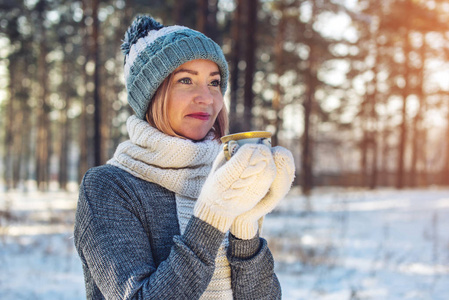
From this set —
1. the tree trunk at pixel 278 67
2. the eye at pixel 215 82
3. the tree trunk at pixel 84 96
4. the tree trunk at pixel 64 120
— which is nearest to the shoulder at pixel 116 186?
the eye at pixel 215 82

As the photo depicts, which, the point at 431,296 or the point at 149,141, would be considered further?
the point at 431,296

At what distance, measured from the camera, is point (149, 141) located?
70.4 inches

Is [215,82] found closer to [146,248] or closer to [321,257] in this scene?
[146,248]

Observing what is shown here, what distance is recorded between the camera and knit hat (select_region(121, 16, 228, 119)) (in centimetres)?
177

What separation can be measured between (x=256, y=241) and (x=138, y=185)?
530 millimetres

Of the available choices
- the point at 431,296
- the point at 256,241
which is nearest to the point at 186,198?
the point at 256,241

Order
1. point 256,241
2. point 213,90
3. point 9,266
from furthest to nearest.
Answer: point 9,266 < point 213,90 < point 256,241

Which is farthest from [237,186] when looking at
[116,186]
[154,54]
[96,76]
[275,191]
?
[96,76]

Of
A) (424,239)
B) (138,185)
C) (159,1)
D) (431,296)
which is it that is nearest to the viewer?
(138,185)

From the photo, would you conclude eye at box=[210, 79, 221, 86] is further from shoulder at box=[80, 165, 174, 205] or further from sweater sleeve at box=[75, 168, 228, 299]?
sweater sleeve at box=[75, 168, 228, 299]

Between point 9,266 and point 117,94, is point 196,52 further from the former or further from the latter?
point 117,94

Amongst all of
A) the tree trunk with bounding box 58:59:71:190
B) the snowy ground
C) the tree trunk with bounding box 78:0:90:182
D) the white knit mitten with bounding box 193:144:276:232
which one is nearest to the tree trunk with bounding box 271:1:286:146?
the snowy ground

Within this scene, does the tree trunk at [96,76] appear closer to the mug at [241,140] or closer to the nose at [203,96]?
the nose at [203,96]

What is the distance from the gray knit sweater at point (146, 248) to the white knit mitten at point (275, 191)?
0.08m
